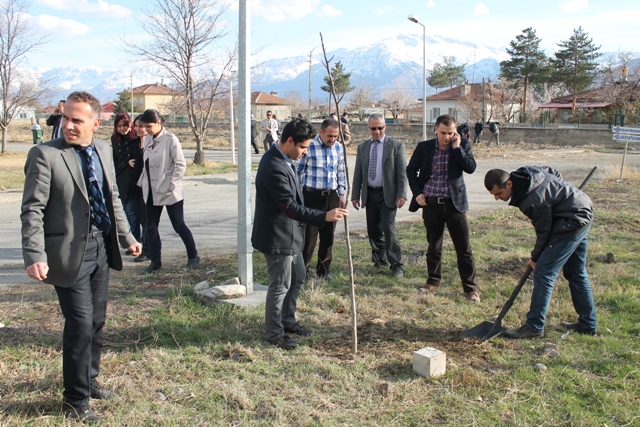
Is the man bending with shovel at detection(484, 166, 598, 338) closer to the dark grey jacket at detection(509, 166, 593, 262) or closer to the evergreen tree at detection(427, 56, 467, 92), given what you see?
the dark grey jacket at detection(509, 166, 593, 262)

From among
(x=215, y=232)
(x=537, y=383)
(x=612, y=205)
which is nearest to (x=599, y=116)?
(x=612, y=205)

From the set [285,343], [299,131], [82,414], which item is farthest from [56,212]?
[285,343]

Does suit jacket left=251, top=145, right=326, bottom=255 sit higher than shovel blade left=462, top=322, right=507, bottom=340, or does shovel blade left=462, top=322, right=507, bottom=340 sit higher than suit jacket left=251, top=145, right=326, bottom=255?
suit jacket left=251, top=145, right=326, bottom=255

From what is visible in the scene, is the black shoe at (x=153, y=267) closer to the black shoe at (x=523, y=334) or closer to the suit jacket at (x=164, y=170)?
the suit jacket at (x=164, y=170)

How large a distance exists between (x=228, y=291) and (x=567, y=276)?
3111mm

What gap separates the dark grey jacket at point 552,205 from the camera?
444 centimetres

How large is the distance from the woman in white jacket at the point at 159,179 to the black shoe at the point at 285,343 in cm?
257

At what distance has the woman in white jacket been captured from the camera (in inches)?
252

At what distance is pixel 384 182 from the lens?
6.39 metres

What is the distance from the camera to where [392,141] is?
21.2 feet

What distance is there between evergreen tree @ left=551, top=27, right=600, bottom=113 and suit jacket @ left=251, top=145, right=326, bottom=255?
59916 mm

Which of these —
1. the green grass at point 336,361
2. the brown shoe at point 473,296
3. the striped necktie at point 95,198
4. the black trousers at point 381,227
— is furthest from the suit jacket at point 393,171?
the striped necktie at point 95,198

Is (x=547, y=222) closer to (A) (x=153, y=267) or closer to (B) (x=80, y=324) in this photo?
(B) (x=80, y=324)

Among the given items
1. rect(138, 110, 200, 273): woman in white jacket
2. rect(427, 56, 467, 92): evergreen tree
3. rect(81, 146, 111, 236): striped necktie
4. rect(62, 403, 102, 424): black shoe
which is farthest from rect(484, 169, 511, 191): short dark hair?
rect(427, 56, 467, 92): evergreen tree
